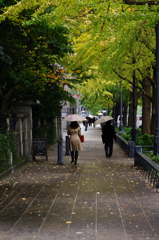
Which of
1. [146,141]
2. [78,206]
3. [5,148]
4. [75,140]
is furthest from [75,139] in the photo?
[78,206]

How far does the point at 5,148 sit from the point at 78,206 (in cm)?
457

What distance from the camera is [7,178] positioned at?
11.8 m

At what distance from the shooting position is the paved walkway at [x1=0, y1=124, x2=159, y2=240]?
6.07m

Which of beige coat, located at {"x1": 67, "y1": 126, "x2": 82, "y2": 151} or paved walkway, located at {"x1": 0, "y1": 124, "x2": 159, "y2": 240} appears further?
beige coat, located at {"x1": 67, "y1": 126, "x2": 82, "y2": 151}

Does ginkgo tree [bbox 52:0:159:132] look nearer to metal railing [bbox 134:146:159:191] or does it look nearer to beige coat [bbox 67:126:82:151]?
beige coat [bbox 67:126:82:151]

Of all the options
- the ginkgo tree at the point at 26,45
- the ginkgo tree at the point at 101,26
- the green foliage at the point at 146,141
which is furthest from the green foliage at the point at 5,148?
the green foliage at the point at 146,141

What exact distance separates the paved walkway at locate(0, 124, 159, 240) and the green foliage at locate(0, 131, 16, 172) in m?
0.49

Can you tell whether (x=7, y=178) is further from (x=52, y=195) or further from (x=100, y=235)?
(x=100, y=235)

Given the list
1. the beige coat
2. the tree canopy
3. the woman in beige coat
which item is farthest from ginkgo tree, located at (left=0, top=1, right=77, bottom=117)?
the beige coat

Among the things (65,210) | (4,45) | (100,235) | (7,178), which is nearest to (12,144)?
(7,178)

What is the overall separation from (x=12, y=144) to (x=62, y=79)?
843cm

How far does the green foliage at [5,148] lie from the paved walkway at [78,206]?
1.61ft

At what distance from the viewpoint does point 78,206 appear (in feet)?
25.7

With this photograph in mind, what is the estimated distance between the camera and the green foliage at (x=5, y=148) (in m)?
11.4
